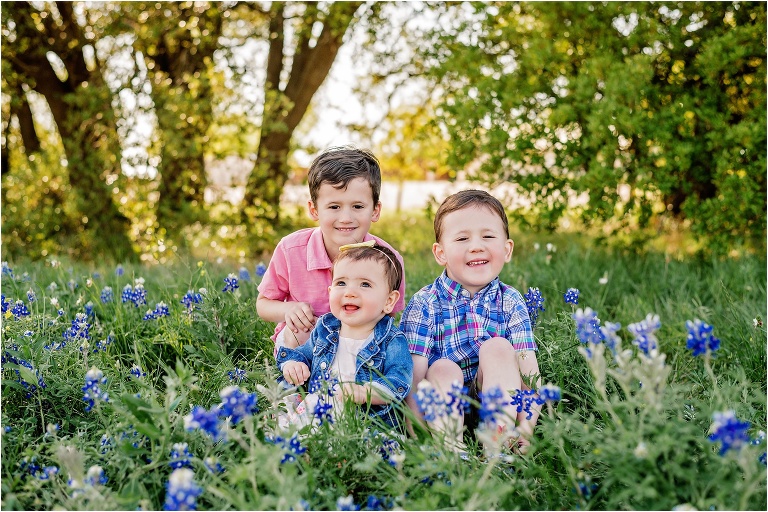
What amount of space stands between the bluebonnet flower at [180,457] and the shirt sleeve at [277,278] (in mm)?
1297

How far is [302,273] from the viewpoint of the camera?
11.2 ft

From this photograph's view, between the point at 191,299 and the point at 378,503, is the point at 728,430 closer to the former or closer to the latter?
the point at 378,503

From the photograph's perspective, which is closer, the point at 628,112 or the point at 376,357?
the point at 376,357

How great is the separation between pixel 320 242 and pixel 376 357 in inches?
29.3

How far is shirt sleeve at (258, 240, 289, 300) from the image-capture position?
3.43m

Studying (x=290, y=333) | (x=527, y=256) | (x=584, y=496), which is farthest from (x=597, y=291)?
(x=584, y=496)

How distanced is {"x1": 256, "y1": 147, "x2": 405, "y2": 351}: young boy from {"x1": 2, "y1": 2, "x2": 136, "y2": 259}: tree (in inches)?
148

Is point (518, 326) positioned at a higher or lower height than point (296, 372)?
higher

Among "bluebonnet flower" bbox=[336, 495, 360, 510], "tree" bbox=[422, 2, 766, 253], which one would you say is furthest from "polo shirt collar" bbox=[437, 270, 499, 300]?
"tree" bbox=[422, 2, 766, 253]

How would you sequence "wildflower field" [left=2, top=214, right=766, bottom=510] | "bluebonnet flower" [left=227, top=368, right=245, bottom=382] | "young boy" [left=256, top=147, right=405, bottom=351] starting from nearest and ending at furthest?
1. "wildflower field" [left=2, top=214, right=766, bottom=510]
2. "bluebonnet flower" [left=227, top=368, right=245, bottom=382]
3. "young boy" [left=256, top=147, right=405, bottom=351]

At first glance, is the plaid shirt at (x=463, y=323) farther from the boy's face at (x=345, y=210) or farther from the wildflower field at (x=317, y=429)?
the boy's face at (x=345, y=210)

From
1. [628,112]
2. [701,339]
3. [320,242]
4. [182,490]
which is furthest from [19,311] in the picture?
[628,112]

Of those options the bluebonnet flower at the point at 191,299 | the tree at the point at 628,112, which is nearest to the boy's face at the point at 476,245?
the bluebonnet flower at the point at 191,299

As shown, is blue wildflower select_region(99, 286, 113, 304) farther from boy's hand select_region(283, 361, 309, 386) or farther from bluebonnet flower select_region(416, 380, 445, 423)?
bluebonnet flower select_region(416, 380, 445, 423)
